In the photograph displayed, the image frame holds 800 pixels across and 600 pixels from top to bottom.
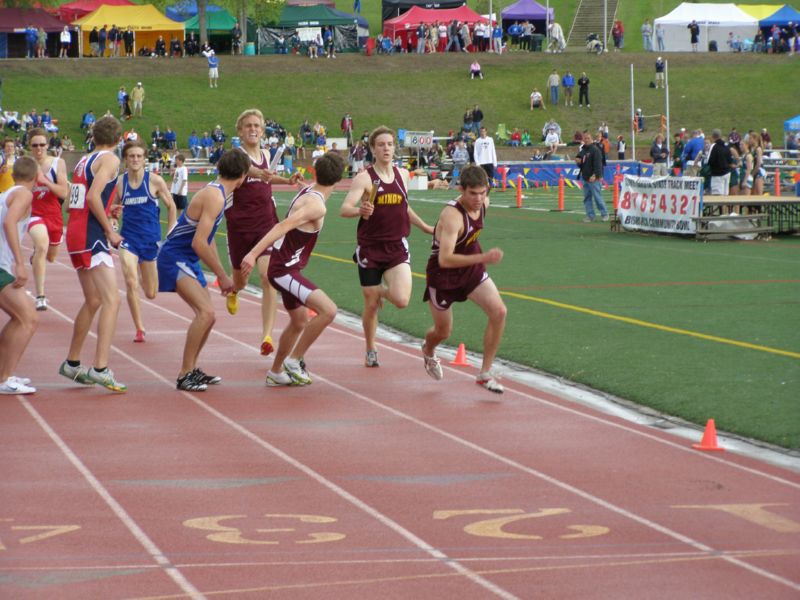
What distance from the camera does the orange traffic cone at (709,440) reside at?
861cm

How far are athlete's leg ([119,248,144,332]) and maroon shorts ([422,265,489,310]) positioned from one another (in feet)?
12.0

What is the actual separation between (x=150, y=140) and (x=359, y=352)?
149ft

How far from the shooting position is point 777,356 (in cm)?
1195

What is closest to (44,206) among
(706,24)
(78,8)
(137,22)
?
(137,22)

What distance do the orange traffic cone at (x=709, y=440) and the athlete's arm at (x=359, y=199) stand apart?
3.58 m

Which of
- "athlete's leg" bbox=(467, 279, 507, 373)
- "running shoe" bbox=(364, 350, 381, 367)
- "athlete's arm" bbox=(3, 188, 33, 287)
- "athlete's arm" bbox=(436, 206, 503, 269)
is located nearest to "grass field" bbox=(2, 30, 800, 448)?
"athlete's leg" bbox=(467, 279, 507, 373)

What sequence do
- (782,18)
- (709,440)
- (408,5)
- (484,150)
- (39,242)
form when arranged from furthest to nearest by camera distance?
(408,5), (782,18), (484,150), (39,242), (709,440)

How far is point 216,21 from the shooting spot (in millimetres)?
73125

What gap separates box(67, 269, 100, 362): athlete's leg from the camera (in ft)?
35.5

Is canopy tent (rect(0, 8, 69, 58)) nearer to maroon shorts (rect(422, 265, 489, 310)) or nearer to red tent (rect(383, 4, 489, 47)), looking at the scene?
red tent (rect(383, 4, 489, 47))

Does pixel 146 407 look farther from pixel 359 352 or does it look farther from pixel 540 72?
pixel 540 72

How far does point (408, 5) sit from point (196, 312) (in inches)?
2556

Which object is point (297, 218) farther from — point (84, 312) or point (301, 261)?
point (84, 312)

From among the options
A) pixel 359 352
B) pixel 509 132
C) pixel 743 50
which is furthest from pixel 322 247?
pixel 743 50
